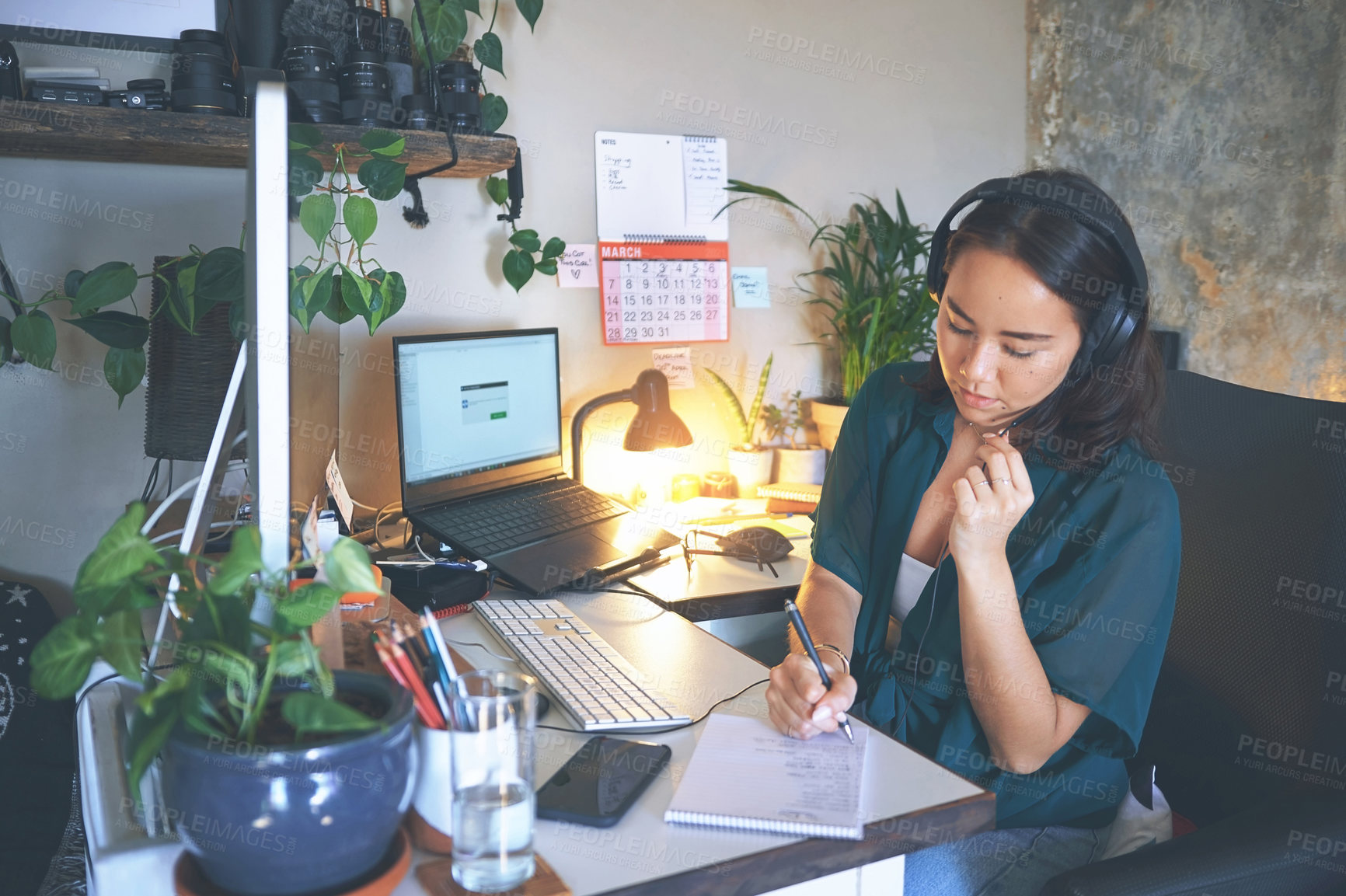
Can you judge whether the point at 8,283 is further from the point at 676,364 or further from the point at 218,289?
the point at 676,364

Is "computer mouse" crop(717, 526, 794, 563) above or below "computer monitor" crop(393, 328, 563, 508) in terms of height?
below

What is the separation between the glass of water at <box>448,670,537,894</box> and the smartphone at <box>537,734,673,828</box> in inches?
3.8

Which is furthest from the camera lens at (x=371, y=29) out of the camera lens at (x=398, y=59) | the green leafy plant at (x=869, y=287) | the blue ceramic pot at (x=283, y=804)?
the blue ceramic pot at (x=283, y=804)

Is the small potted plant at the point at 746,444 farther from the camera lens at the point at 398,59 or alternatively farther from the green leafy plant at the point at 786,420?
the camera lens at the point at 398,59

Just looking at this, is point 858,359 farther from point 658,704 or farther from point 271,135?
point 271,135

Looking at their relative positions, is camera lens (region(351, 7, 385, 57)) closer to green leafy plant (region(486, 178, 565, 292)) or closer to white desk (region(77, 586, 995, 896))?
green leafy plant (region(486, 178, 565, 292))

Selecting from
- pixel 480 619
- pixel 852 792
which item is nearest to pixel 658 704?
pixel 852 792

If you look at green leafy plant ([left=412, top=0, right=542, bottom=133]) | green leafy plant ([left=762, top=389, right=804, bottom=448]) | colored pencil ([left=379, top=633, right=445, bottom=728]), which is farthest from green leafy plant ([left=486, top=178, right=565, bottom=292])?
colored pencil ([left=379, top=633, right=445, bottom=728])

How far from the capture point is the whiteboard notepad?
6.48ft

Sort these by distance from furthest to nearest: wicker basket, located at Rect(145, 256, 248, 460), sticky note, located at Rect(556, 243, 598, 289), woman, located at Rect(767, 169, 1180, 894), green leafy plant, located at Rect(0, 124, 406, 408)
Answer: sticky note, located at Rect(556, 243, 598, 289) → wicker basket, located at Rect(145, 256, 248, 460) → green leafy plant, located at Rect(0, 124, 406, 408) → woman, located at Rect(767, 169, 1180, 894)

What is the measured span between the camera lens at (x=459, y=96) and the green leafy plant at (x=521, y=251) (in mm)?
184

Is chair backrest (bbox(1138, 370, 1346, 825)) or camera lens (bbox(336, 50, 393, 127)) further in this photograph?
camera lens (bbox(336, 50, 393, 127))

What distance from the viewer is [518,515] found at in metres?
1.61

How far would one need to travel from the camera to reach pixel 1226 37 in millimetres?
2041
